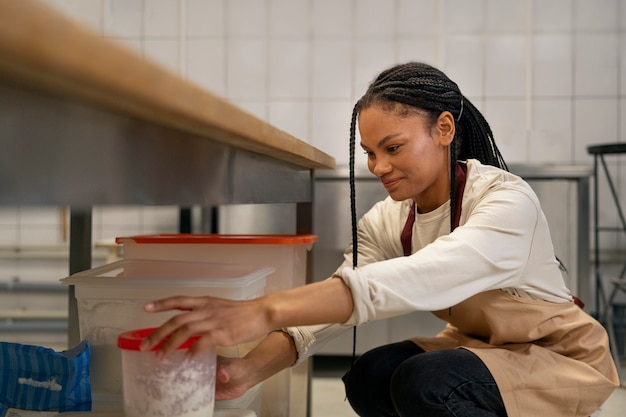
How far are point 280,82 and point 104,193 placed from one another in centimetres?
301

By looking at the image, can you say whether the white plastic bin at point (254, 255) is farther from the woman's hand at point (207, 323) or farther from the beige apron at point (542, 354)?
the woman's hand at point (207, 323)

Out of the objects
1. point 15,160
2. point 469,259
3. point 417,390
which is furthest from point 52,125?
point 417,390

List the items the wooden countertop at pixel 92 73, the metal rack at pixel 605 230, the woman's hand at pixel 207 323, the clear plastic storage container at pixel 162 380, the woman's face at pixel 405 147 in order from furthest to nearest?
the metal rack at pixel 605 230 < the woman's face at pixel 405 147 < the clear plastic storage container at pixel 162 380 < the woman's hand at pixel 207 323 < the wooden countertop at pixel 92 73

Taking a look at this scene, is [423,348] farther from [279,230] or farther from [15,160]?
[279,230]

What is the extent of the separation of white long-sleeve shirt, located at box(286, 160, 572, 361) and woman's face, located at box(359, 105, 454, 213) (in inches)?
2.8

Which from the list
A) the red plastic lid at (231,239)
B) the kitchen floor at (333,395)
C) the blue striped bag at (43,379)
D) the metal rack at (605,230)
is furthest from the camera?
the metal rack at (605,230)

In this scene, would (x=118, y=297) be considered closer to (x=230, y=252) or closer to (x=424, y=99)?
(x=230, y=252)

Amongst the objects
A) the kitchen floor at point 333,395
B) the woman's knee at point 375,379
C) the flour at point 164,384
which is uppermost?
the flour at point 164,384

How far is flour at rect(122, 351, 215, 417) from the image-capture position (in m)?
0.86

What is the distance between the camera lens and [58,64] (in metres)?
0.36

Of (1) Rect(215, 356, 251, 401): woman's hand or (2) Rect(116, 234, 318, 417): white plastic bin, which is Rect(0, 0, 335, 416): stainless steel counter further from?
(2) Rect(116, 234, 318, 417): white plastic bin

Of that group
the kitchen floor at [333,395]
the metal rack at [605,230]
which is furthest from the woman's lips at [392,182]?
the metal rack at [605,230]

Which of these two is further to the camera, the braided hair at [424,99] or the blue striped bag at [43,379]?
the braided hair at [424,99]

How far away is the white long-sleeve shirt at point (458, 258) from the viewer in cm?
93
